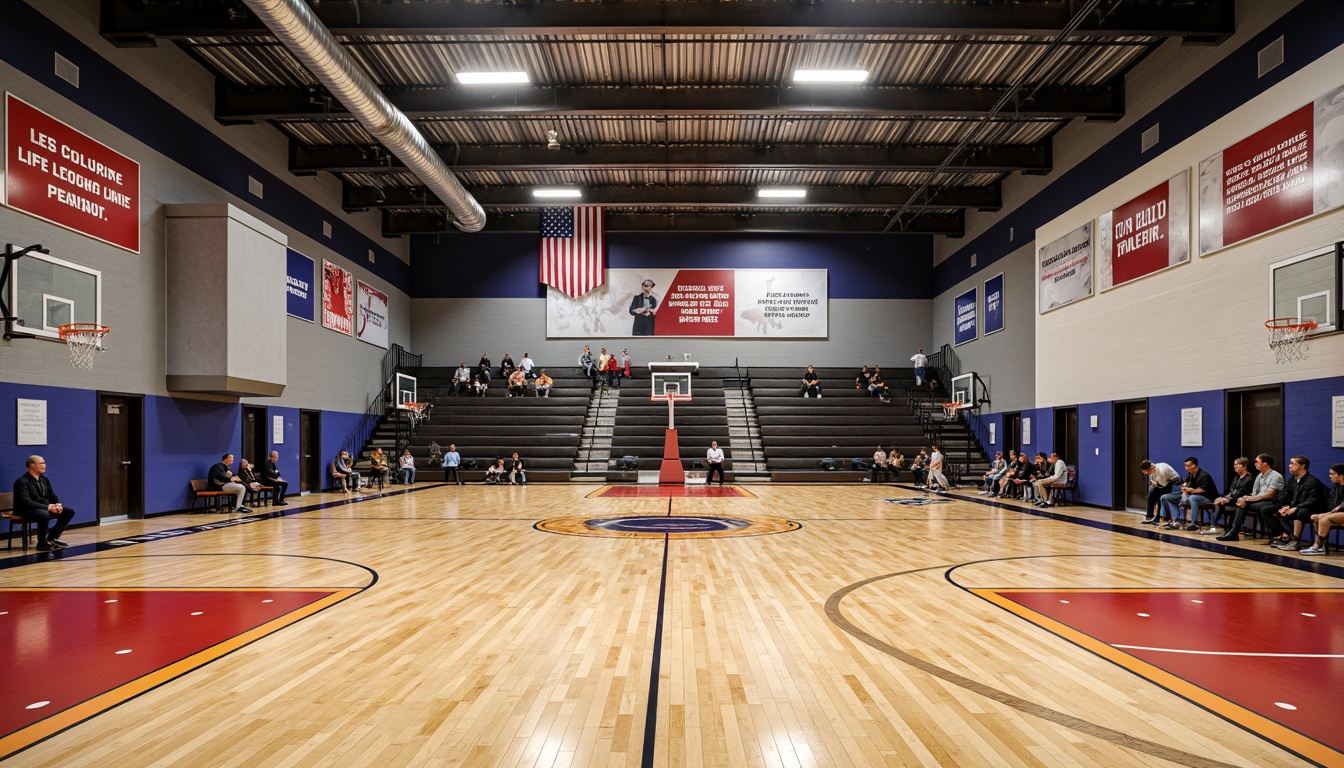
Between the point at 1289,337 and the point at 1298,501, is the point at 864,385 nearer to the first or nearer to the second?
the point at 1289,337

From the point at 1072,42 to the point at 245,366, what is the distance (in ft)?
46.6

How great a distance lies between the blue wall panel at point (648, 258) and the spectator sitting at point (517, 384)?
9.51 ft

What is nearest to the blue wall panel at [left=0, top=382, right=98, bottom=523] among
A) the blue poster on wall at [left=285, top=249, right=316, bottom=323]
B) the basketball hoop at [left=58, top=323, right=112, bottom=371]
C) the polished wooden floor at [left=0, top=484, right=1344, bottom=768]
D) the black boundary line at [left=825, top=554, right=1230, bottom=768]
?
the basketball hoop at [left=58, top=323, right=112, bottom=371]

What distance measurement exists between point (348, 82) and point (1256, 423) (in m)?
13.1

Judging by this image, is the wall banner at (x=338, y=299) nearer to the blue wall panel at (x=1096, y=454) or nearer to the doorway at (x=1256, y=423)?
the blue wall panel at (x=1096, y=454)

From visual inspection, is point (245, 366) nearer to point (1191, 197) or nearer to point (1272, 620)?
point (1272, 620)

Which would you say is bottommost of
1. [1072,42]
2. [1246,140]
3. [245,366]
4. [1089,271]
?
[245,366]

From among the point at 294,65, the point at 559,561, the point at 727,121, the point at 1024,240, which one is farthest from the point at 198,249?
the point at 1024,240

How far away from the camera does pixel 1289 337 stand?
352 inches

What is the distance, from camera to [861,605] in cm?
545

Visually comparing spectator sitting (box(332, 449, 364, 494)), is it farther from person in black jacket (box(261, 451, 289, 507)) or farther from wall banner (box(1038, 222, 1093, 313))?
wall banner (box(1038, 222, 1093, 313))

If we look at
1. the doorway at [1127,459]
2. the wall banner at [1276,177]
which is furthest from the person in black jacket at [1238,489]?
the doorway at [1127,459]

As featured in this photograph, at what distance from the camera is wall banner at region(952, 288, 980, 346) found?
20.3 meters

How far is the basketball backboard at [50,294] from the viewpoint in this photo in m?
8.96
